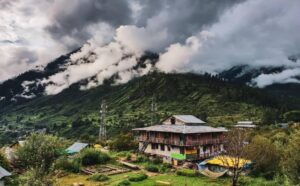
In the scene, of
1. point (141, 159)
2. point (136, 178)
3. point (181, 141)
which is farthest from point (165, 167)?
point (136, 178)

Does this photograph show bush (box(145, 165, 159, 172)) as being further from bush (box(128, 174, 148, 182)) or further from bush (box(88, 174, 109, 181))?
bush (box(88, 174, 109, 181))

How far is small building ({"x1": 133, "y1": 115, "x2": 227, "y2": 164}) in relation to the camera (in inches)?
2864

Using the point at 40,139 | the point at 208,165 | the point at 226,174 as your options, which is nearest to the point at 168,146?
the point at 208,165

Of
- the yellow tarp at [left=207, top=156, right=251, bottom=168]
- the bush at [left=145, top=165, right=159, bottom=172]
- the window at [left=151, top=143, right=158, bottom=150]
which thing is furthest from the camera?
the window at [left=151, top=143, right=158, bottom=150]

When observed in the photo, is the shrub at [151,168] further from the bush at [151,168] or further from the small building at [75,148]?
the small building at [75,148]

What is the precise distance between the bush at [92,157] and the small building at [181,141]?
12.8 metres

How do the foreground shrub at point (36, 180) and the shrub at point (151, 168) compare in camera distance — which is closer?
the foreground shrub at point (36, 180)

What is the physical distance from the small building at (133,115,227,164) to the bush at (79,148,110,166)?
12.8 m

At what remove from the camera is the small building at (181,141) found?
72750 mm

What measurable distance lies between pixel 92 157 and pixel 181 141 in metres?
19.2

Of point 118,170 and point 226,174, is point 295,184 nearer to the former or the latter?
point 226,174

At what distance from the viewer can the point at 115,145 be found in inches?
3511

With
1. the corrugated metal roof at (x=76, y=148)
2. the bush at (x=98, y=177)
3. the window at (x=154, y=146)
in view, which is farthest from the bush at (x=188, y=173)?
the corrugated metal roof at (x=76, y=148)

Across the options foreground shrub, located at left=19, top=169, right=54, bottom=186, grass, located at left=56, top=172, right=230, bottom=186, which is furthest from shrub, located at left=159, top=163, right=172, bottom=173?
foreground shrub, located at left=19, top=169, right=54, bottom=186
